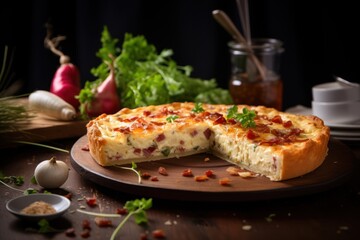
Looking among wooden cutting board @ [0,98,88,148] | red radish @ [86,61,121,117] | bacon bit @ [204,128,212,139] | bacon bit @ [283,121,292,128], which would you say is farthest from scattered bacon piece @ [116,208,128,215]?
red radish @ [86,61,121,117]

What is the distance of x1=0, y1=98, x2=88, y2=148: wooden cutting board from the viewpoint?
5523mm

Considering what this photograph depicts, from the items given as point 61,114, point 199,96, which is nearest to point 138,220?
point 61,114

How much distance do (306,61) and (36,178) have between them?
4.33m

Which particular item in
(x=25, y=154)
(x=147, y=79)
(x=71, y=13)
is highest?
(x=71, y=13)

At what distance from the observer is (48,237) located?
12.0ft

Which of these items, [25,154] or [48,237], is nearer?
[48,237]

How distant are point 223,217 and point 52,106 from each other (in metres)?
2.56

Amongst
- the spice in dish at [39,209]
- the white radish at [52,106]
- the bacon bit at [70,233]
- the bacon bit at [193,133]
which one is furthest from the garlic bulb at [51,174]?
the white radish at [52,106]

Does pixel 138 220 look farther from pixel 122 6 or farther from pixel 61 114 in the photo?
pixel 122 6

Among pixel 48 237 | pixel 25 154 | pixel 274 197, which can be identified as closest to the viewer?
pixel 48 237

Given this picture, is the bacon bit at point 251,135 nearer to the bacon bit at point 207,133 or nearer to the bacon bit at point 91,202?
the bacon bit at point 207,133

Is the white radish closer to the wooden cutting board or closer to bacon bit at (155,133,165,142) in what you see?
the wooden cutting board

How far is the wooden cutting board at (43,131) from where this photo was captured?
552cm

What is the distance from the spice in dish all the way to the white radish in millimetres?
2080
